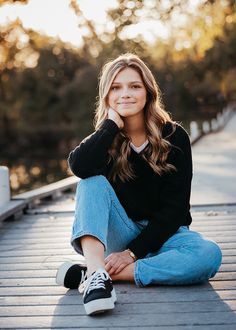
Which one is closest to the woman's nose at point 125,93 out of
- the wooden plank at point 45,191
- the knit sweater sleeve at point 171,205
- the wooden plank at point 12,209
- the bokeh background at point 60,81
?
the knit sweater sleeve at point 171,205

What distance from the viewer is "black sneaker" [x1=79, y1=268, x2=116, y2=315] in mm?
2869

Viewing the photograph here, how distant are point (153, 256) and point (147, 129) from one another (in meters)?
0.77

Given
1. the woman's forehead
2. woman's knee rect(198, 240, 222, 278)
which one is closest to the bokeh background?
the woman's forehead

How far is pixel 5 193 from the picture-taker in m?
5.88

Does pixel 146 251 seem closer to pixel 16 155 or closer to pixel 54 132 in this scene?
pixel 16 155

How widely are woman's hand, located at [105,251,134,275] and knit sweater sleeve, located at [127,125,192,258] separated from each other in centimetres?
6

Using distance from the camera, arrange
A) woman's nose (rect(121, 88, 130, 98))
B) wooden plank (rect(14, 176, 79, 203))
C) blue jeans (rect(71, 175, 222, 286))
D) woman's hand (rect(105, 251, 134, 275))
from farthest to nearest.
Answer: wooden plank (rect(14, 176, 79, 203))
woman's nose (rect(121, 88, 130, 98))
woman's hand (rect(105, 251, 134, 275))
blue jeans (rect(71, 175, 222, 286))

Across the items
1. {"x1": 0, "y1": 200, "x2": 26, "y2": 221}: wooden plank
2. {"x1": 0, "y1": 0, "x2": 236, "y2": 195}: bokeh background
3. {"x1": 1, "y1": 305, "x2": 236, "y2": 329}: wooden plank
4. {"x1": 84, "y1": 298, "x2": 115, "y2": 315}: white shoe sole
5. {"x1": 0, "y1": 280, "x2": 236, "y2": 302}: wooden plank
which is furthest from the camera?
{"x1": 0, "y1": 0, "x2": 236, "y2": 195}: bokeh background

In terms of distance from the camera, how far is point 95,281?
117 inches

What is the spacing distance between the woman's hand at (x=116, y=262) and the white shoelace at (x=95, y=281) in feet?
0.96

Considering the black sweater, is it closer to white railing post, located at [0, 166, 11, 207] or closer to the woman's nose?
the woman's nose

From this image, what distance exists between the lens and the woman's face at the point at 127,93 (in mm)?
3471

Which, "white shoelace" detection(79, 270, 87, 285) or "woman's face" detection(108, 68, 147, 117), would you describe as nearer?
"white shoelace" detection(79, 270, 87, 285)

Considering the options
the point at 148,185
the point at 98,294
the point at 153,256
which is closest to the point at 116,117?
the point at 148,185
